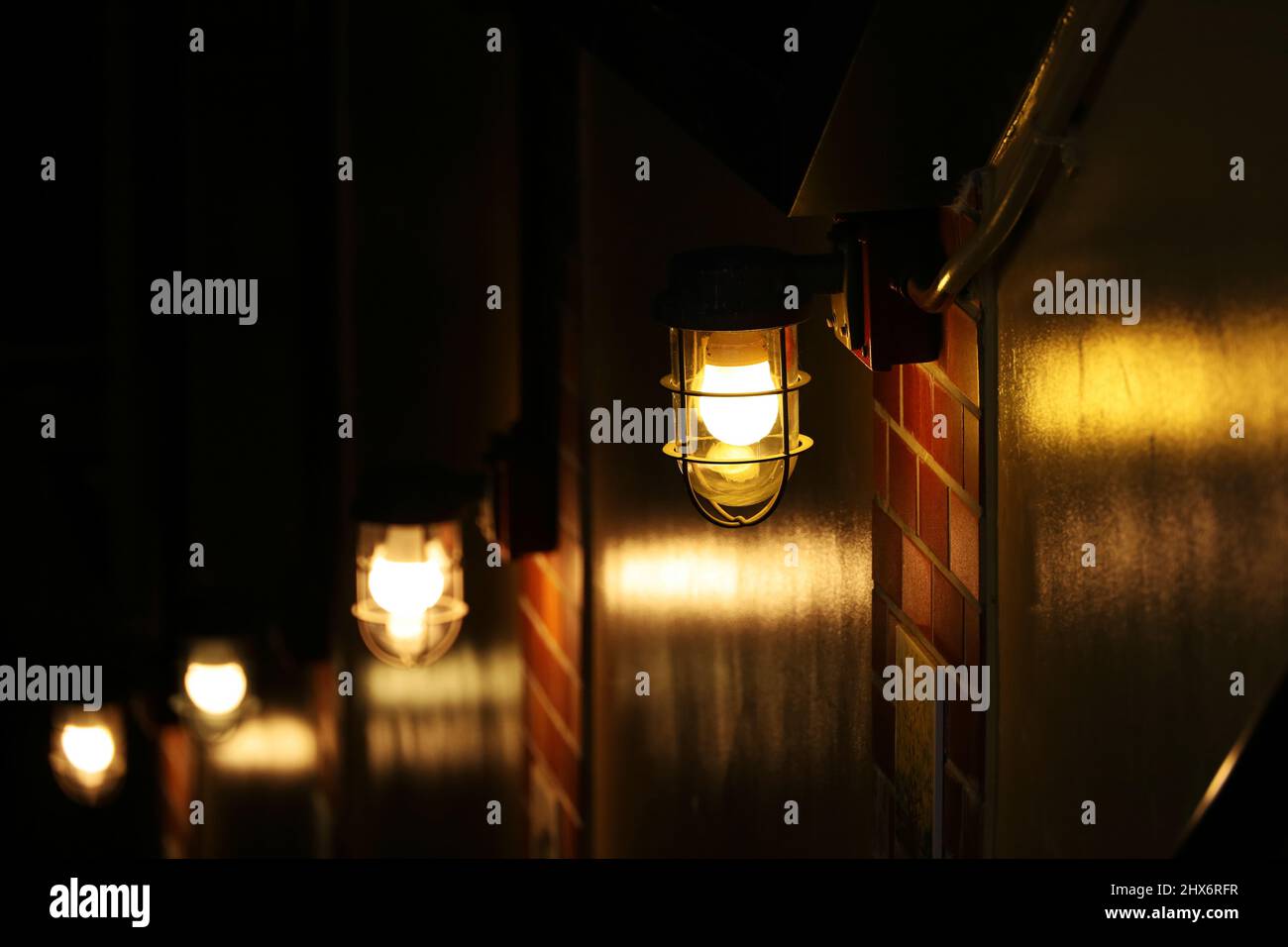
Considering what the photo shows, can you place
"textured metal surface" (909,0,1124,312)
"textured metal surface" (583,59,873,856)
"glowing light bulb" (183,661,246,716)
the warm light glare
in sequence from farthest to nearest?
the warm light glare, "glowing light bulb" (183,661,246,716), "textured metal surface" (583,59,873,856), "textured metal surface" (909,0,1124,312)

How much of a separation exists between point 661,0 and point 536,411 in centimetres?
202

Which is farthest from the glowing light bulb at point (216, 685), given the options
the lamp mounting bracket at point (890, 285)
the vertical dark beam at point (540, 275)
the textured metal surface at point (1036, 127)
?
the textured metal surface at point (1036, 127)

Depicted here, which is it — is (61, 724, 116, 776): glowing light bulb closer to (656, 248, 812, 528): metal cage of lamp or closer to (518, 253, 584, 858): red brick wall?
(518, 253, 584, 858): red brick wall

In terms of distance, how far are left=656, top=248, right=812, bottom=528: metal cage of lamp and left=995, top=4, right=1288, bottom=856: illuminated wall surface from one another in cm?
32

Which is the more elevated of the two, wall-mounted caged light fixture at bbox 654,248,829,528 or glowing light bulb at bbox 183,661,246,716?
wall-mounted caged light fixture at bbox 654,248,829,528

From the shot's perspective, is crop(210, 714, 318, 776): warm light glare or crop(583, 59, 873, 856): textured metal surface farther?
crop(210, 714, 318, 776): warm light glare

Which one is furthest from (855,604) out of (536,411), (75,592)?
(75,592)

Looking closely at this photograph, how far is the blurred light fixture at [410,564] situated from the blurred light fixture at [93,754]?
77.2 inches

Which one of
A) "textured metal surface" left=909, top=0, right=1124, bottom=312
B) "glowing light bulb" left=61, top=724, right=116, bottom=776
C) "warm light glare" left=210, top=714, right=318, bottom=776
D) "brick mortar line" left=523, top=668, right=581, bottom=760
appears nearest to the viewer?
"textured metal surface" left=909, top=0, right=1124, bottom=312

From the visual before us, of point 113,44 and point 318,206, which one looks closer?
point 318,206

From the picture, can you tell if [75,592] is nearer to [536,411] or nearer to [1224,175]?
[536,411]

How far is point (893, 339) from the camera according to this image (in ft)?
6.20

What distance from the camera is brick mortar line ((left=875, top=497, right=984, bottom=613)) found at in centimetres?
183

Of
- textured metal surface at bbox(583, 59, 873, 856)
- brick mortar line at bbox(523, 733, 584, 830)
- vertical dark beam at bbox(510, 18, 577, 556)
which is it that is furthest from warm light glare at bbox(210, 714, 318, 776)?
textured metal surface at bbox(583, 59, 873, 856)
